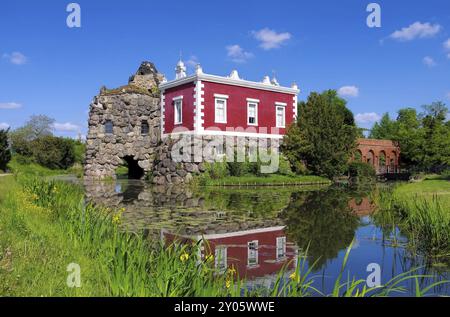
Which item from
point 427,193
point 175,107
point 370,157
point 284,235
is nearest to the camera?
point 284,235

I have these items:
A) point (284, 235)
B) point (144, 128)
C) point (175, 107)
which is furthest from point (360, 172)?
point (284, 235)

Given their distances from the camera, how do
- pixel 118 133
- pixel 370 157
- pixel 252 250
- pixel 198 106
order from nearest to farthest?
pixel 252 250, pixel 198 106, pixel 118 133, pixel 370 157

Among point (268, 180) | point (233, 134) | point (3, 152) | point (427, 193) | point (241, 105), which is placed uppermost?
point (241, 105)

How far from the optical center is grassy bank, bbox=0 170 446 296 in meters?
3.74

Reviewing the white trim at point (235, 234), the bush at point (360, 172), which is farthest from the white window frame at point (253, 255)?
the bush at point (360, 172)

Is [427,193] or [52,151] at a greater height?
[52,151]

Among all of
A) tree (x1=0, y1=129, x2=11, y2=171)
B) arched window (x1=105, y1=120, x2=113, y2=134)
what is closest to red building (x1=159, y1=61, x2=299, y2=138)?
arched window (x1=105, y1=120, x2=113, y2=134)

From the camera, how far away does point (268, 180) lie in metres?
25.1

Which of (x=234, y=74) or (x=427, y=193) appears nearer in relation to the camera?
(x=427, y=193)

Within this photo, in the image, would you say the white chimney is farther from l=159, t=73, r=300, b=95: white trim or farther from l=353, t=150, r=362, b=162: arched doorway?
l=353, t=150, r=362, b=162: arched doorway

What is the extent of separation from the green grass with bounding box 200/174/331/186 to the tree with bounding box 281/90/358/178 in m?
1.58

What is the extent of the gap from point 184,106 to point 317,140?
363 inches

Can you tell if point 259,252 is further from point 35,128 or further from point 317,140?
point 35,128
